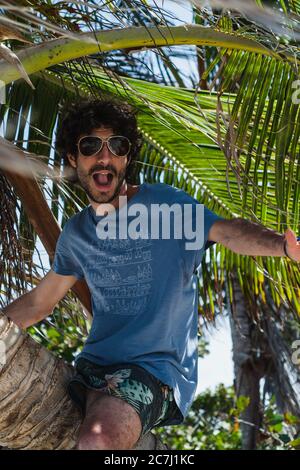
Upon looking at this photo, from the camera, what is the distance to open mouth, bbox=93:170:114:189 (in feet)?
10.8

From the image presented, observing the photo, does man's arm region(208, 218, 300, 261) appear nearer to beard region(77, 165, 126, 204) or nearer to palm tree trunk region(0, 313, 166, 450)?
beard region(77, 165, 126, 204)

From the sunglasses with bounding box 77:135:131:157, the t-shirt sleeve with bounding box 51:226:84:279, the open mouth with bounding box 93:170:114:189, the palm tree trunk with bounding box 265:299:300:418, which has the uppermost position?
the palm tree trunk with bounding box 265:299:300:418

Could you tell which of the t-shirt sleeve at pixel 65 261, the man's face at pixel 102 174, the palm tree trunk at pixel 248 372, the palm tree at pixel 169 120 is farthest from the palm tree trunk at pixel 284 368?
the man's face at pixel 102 174

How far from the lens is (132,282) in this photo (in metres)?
3.20

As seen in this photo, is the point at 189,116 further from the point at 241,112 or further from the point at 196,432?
the point at 196,432

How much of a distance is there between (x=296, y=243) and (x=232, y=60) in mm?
1373

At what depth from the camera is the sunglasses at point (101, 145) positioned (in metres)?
3.39

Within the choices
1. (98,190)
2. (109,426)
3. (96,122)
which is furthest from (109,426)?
(96,122)

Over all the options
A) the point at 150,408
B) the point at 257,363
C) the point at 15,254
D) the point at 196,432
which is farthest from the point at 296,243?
the point at 196,432

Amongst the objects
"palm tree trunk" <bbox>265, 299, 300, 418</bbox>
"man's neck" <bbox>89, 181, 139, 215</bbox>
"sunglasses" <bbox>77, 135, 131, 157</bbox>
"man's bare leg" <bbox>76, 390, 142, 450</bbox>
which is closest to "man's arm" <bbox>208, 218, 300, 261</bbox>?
"man's neck" <bbox>89, 181, 139, 215</bbox>

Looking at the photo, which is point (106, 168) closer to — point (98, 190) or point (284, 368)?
point (98, 190)

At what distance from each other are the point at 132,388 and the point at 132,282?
39cm

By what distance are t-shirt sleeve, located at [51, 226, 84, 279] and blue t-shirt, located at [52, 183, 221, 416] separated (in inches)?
4.5

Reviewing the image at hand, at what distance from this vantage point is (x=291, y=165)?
379 centimetres
